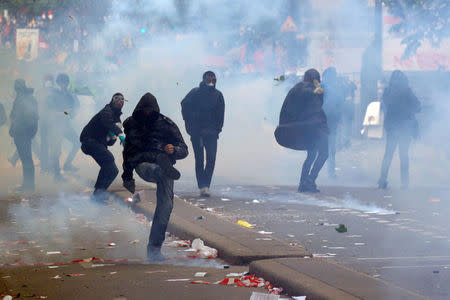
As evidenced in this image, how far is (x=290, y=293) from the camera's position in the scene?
6000mm

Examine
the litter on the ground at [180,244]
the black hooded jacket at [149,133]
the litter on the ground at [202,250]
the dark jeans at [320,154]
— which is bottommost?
the litter on the ground at [180,244]

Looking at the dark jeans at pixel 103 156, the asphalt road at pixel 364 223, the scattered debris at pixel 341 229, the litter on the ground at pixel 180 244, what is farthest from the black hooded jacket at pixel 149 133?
the dark jeans at pixel 103 156

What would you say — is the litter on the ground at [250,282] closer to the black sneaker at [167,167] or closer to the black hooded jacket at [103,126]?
the black sneaker at [167,167]

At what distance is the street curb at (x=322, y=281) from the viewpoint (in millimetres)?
→ 5562

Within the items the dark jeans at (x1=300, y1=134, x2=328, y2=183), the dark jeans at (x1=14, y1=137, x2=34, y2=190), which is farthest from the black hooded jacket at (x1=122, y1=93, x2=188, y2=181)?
the dark jeans at (x1=14, y1=137, x2=34, y2=190)

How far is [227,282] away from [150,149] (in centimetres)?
165

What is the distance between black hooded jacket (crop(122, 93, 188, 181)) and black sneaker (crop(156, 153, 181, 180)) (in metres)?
0.16

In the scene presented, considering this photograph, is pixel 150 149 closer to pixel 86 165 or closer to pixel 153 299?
pixel 153 299

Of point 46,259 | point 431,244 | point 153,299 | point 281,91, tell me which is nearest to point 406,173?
point 431,244

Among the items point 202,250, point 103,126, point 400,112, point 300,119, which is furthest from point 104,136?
point 400,112

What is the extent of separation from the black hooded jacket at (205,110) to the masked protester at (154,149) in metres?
4.67

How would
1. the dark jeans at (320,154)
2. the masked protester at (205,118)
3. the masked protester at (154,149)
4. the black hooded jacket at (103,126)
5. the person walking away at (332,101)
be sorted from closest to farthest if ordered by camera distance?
the masked protester at (154,149), the black hooded jacket at (103,126), the masked protester at (205,118), the dark jeans at (320,154), the person walking away at (332,101)

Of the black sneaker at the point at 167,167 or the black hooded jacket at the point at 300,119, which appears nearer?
the black sneaker at the point at 167,167

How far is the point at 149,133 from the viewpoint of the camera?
755 cm
